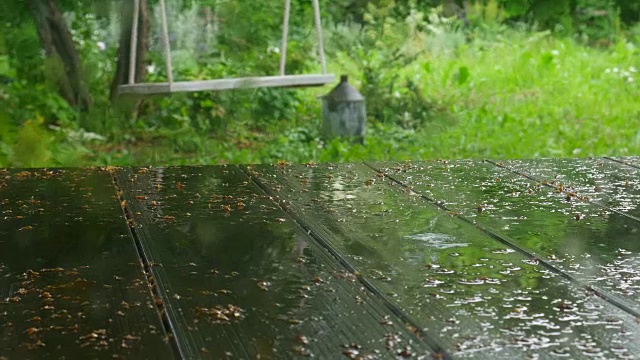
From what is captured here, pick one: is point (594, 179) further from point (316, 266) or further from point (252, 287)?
point (252, 287)

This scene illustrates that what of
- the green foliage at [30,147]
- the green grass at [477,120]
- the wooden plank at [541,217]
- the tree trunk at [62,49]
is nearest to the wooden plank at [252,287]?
the wooden plank at [541,217]

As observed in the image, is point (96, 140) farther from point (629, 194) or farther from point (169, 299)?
point (169, 299)

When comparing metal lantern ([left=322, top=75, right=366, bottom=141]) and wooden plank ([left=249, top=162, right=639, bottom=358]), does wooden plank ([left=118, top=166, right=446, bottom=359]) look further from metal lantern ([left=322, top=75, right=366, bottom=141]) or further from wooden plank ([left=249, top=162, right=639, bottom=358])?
metal lantern ([left=322, top=75, right=366, bottom=141])

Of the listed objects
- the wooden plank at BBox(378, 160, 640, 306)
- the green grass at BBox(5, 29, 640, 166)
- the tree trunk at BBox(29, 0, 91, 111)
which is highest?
the wooden plank at BBox(378, 160, 640, 306)

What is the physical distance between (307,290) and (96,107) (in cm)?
324

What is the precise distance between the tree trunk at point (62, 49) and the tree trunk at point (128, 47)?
129 mm

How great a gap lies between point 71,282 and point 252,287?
17cm

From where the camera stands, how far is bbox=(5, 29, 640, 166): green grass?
4.11 m

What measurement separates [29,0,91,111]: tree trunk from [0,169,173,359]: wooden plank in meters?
2.57

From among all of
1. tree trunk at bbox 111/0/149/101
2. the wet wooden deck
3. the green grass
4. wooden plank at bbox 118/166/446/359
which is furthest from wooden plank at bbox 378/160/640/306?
tree trunk at bbox 111/0/149/101

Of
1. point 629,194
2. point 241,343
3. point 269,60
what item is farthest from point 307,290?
point 269,60

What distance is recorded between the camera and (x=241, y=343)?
2.72ft

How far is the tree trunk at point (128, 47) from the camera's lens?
409 centimetres

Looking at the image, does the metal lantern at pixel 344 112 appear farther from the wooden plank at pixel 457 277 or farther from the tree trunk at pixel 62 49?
the wooden plank at pixel 457 277
